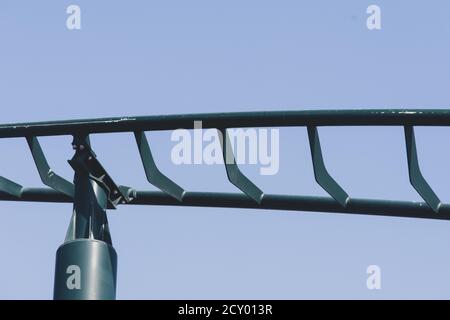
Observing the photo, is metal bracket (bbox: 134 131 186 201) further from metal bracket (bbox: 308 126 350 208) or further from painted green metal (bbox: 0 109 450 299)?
metal bracket (bbox: 308 126 350 208)

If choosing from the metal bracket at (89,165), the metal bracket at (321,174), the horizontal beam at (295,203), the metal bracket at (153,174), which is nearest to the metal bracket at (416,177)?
the horizontal beam at (295,203)

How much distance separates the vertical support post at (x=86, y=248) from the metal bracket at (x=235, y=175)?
3.55 feet

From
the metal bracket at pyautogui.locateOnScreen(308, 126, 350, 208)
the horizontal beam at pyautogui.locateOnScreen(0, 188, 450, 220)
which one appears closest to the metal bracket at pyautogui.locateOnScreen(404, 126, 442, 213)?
the horizontal beam at pyautogui.locateOnScreen(0, 188, 450, 220)

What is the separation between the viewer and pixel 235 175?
1046 centimetres

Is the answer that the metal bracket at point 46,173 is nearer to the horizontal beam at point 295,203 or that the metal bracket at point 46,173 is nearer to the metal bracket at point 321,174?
the horizontal beam at point 295,203

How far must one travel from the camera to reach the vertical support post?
372 inches

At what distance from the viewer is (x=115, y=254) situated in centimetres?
993

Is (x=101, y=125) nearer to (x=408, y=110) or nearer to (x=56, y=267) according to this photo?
(x=56, y=267)

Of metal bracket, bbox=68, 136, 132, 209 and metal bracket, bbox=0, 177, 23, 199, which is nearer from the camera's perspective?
metal bracket, bbox=68, 136, 132, 209

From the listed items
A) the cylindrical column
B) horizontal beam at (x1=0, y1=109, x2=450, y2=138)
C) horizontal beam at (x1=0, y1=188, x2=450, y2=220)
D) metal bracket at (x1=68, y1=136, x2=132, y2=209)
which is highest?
horizontal beam at (x1=0, y1=109, x2=450, y2=138)

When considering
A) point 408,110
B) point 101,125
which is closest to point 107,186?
point 101,125

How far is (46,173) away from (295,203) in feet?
7.42
